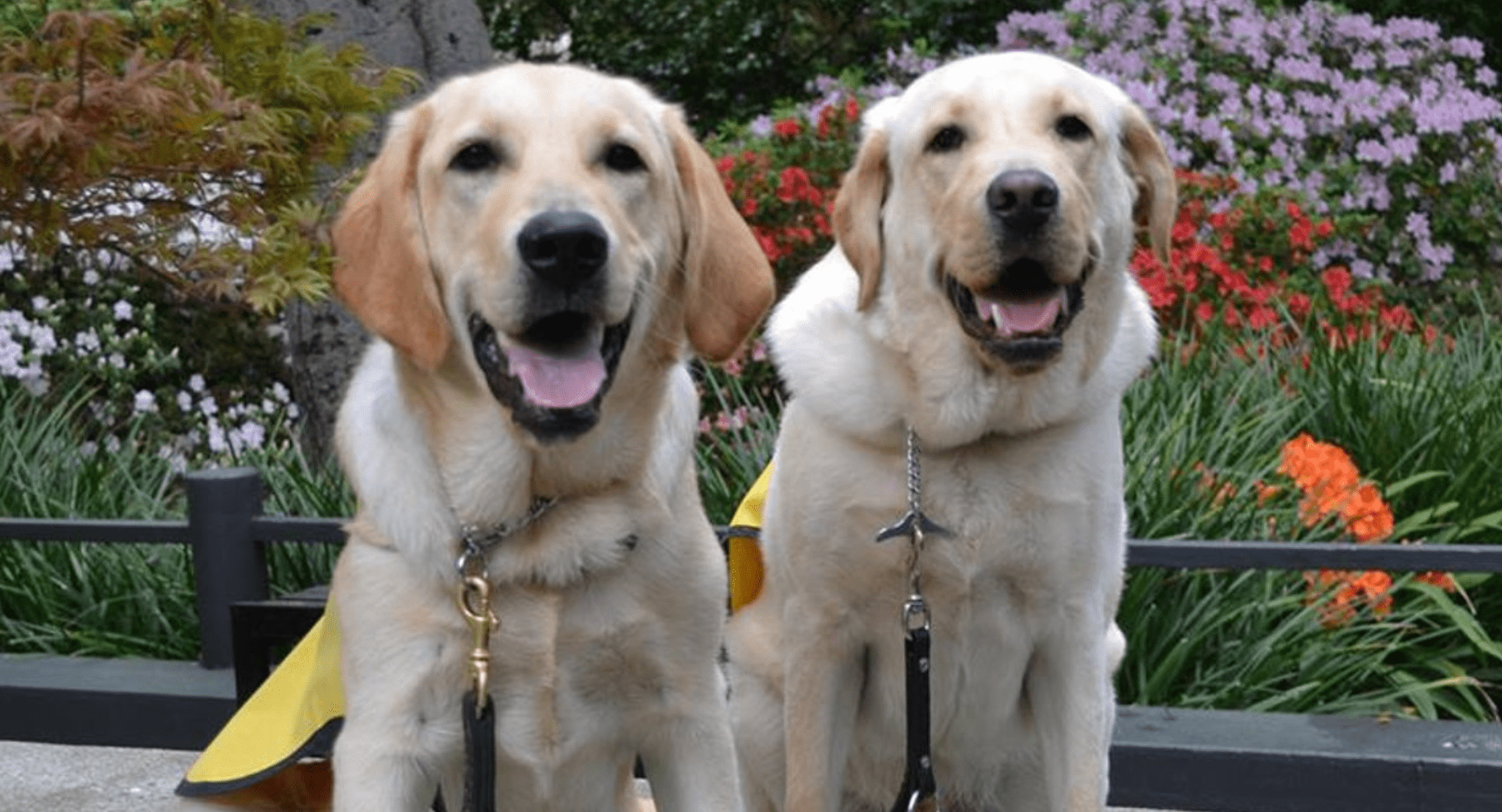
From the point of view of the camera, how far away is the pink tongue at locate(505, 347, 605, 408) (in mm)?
3098

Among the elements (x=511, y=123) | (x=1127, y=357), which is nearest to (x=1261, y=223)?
(x=1127, y=357)

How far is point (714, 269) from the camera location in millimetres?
3359

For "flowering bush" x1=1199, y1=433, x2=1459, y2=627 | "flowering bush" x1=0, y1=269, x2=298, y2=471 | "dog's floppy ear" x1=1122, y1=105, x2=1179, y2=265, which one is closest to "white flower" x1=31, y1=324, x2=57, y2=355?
"flowering bush" x1=0, y1=269, x2=298, y2=471

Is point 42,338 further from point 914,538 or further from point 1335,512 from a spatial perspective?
point 914,538

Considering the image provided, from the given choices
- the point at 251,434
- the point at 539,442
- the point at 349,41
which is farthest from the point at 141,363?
the point at 539,442

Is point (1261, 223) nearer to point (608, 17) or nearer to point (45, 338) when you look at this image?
point (45, 338)

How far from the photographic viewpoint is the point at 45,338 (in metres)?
7.95

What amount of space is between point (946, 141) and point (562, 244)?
3.38 ft

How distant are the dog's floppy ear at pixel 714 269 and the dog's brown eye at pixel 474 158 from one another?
1.09ft

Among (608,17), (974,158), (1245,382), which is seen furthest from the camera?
(608,17)

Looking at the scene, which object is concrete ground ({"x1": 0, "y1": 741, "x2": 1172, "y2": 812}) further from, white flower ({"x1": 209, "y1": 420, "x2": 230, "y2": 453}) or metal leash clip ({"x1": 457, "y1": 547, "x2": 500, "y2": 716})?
white flower ({"x1": 209, "y1": 420, "x2": 230, "y2": 453})

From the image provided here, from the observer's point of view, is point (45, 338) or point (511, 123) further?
point (45, 338)

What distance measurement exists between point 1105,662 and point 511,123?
5.10 ft

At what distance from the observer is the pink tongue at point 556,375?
10.2ft
